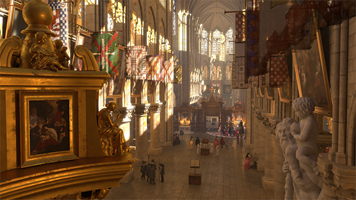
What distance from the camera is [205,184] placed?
1542 centimetres

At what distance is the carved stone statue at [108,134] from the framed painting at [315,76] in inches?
172

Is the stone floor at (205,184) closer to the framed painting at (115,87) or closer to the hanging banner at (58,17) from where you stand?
the framed painting at (115,87)

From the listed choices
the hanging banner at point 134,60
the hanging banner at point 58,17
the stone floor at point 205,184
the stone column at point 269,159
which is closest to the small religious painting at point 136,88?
the hanging banner at point 134,60

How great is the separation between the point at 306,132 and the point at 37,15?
4.30 meters

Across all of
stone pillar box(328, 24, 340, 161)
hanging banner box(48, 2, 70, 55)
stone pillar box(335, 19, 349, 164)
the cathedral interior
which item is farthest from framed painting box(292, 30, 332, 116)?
hanging banner box(48, 2, 70, 55)

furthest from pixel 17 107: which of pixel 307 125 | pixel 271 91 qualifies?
pixel 271 91

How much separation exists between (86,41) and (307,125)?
978 cm

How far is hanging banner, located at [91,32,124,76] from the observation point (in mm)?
11578

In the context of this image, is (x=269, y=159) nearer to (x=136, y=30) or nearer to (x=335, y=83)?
(x=335, y=83)

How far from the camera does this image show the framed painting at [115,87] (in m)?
14.1

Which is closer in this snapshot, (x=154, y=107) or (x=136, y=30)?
(x=136, y=30)

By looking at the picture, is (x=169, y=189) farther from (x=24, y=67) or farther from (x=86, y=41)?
(x=24, y=67)

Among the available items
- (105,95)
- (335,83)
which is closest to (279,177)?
(335,83)

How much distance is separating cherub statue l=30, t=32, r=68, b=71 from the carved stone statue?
0.65 m
